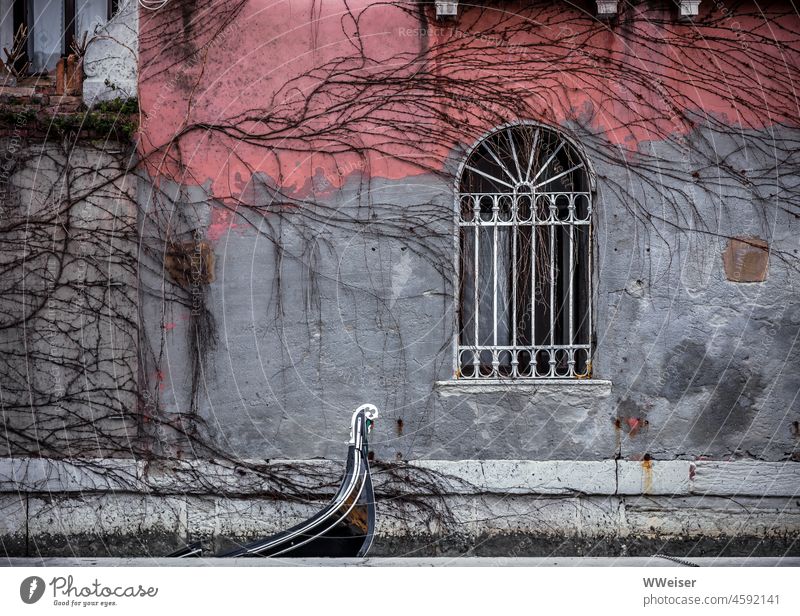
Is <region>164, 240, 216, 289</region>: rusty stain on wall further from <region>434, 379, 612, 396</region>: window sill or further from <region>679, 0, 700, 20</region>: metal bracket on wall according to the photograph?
<region>679, 0, 700, 20</region>: metal bracket on wall

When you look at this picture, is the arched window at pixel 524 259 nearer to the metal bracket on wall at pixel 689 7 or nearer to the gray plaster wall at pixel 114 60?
the metal bracket on wall at pixel 689 7

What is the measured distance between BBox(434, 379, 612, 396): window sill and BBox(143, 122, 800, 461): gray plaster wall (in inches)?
0.6

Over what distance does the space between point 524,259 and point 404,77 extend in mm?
1585

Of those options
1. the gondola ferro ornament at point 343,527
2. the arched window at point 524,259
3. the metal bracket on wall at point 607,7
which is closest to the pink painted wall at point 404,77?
the metal bracket on wall at point 607,7

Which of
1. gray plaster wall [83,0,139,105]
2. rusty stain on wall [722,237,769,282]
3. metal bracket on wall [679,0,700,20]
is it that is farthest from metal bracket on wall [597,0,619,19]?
gray plaster wall [83,0,139,105]

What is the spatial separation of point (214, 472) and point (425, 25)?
359 centimetres

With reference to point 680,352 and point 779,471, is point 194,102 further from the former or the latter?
point 779,471

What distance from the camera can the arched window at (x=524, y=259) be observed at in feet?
21.2

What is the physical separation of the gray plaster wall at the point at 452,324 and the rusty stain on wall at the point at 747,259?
6 centimetres

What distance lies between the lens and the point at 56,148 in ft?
21.7

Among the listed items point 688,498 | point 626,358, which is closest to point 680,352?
point 626,358

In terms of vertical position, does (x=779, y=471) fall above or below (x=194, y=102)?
below

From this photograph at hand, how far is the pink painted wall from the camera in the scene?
6.45 m

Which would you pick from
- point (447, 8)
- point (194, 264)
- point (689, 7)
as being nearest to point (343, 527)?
point (194, 264)
